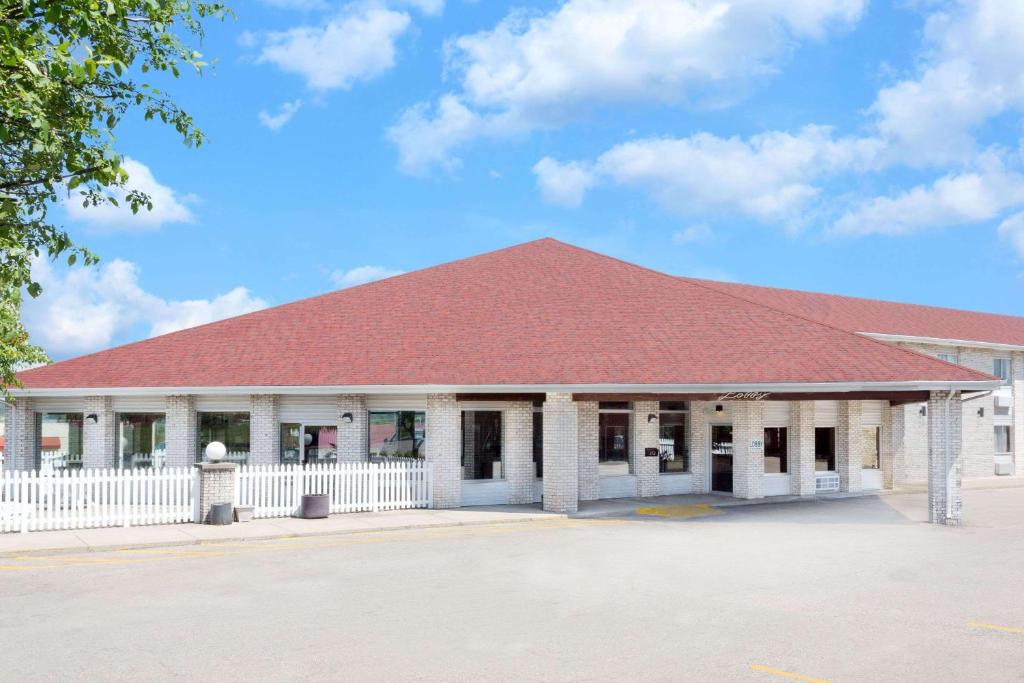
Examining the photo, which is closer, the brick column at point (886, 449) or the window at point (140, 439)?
the window at point (140, 439)

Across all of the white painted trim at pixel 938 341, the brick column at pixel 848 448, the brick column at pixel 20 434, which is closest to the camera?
the brick column at pixel 20 434

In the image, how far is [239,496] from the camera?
20672 millimetres

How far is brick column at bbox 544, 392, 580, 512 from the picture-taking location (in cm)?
2142

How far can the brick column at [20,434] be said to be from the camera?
85.1 feet

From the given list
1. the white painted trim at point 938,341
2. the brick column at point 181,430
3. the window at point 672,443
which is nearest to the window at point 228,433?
the brick column at point 181,430

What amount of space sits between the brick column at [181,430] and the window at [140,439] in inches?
29.3

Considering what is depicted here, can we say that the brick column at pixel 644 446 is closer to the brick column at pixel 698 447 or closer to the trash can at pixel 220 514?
the brick column at pixel 698 447

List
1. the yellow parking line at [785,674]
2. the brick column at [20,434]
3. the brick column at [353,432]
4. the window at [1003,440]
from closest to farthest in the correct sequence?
the yellow parking line at [785,674], the brick column at [353,432], the brick column at [20,434], the window at [1003,440]

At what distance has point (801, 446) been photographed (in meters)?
26.3

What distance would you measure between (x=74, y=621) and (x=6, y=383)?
14.3 meters

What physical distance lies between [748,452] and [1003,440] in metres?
21.8

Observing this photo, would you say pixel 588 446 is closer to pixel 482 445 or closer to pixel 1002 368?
pixel 482 445

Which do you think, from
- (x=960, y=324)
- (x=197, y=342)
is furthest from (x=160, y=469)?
(x=960, y=324)

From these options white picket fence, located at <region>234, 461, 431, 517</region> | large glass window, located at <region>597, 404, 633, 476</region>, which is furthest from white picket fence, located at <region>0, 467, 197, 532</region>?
large glass window, located at <region>597, 404, 633, 476</region>
